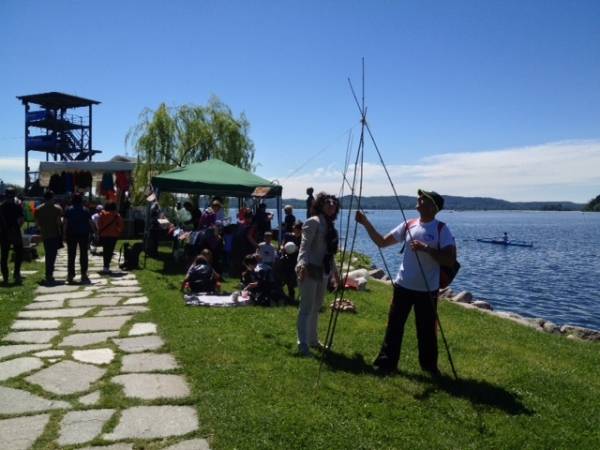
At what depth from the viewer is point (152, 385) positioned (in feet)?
14.7

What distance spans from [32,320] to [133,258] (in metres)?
5.25

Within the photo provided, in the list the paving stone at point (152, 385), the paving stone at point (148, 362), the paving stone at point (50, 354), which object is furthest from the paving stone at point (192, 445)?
the paving stone at point (50, 354)

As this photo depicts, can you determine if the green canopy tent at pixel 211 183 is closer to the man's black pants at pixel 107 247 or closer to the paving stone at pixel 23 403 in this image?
the man's black pants at pixel 107 247

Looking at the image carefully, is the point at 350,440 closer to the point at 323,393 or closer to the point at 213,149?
the point at 323,393

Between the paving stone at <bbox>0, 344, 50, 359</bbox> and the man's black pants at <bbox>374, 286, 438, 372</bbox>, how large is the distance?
3.65 metres

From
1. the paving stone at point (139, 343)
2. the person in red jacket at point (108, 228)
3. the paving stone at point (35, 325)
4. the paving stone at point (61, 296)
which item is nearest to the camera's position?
the paving stone at point (139, 343)

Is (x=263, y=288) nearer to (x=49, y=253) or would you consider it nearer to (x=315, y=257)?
(x=315, y=257)

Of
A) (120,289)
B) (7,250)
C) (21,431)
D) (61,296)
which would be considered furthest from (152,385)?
(7,250)

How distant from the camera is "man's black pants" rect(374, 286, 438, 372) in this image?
16.3 ft

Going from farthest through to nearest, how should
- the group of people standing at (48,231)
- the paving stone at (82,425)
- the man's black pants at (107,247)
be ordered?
the man's black pants at (107,247)
the group of people standing at (48,231)
the paving stone at (82,425)

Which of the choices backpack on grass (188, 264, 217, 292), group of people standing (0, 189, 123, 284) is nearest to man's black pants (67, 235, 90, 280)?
group of people standing (0, 189, 123, 284)

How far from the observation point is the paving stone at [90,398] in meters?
4.10

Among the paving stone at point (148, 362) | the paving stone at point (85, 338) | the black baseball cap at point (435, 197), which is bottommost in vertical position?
the paving stone at point (85, 338)

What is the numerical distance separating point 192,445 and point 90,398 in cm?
125
